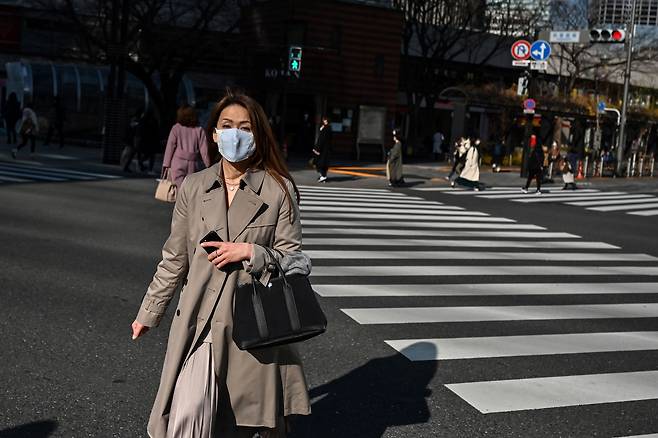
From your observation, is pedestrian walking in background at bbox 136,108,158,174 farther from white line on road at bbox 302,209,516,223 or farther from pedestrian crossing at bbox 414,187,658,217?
pedestrian crossing at bbox 414,187,658,217

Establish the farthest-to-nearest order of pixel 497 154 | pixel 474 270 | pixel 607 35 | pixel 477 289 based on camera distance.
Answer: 1. pixel 497 154
2. pixel 607 35
3. pixel 474 270
4. pixel 477 289

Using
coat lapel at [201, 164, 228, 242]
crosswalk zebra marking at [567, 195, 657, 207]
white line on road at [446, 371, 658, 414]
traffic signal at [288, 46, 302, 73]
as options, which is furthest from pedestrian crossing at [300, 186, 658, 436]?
traffic signal at [288, 46, 302, 73]

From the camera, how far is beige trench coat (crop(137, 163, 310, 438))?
3.30 metres

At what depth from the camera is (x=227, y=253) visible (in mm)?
3213

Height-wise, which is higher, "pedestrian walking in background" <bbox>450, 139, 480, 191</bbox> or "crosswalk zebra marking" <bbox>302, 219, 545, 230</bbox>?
"pedestrian walking in background" <bbox>450, 139, 480, 191</bbox>

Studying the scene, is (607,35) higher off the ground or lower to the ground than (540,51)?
higher

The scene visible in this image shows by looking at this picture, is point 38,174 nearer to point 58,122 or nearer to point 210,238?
point 58,122

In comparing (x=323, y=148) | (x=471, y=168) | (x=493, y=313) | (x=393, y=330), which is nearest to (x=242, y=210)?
(x=393, y=330)

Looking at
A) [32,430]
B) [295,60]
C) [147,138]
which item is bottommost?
[32,430]

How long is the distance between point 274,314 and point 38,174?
1814 centimetres

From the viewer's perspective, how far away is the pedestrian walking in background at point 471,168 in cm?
2349

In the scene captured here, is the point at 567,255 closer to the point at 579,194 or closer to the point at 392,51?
the point at 579,194

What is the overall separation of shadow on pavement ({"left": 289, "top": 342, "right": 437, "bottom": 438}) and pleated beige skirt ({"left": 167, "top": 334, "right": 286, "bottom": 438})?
132 cm

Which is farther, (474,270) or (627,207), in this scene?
(627,207)
